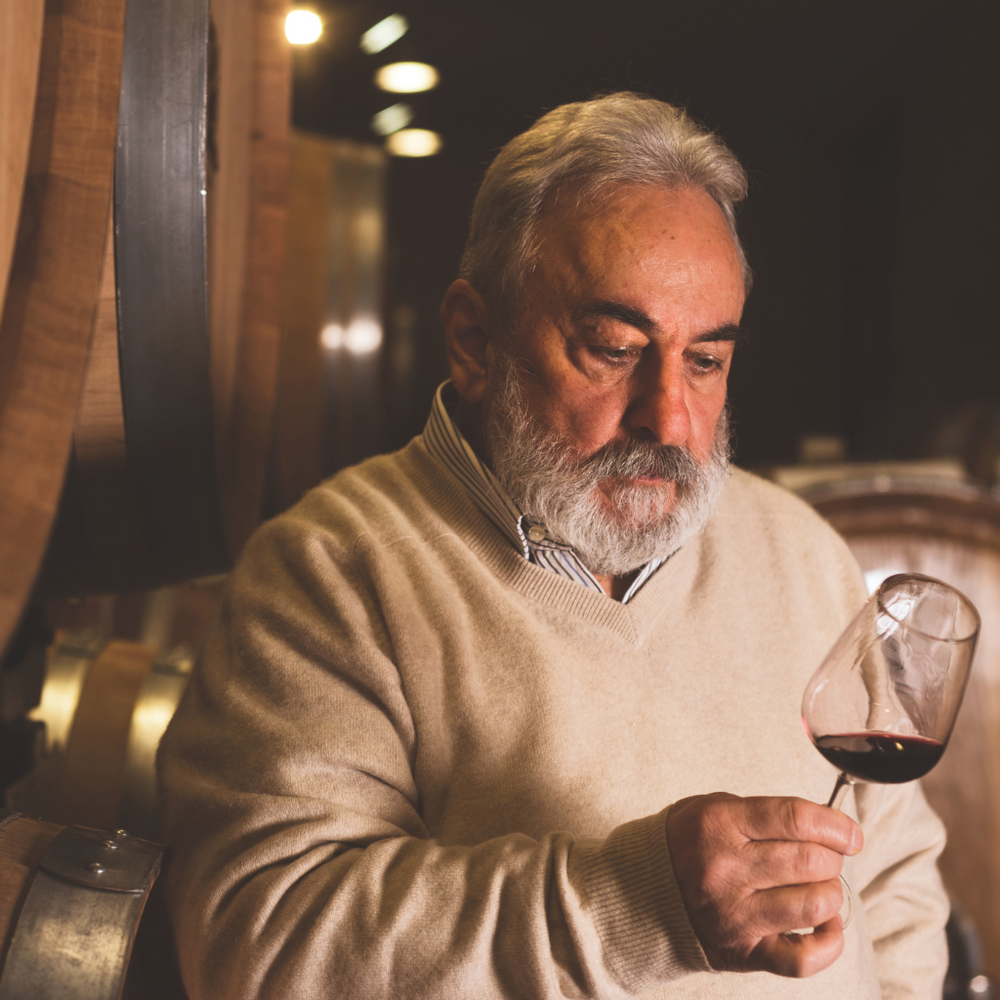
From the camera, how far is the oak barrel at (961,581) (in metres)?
1.75

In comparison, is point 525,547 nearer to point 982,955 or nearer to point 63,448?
point 63,448

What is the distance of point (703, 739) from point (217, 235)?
907 mm

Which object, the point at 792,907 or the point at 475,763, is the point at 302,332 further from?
the point at 792,907

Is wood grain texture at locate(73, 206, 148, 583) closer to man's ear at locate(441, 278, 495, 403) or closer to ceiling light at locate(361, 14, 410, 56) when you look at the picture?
man's ear at locate(441, 278, 495, 403)

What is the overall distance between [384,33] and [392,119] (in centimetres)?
115

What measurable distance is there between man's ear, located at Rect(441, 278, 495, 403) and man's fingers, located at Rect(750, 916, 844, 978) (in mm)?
753

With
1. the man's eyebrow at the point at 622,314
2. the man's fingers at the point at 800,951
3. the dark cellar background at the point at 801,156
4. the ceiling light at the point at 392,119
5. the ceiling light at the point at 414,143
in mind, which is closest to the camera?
the man's fingers at the point at 800,951

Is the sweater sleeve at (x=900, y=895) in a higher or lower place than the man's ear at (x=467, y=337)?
lower

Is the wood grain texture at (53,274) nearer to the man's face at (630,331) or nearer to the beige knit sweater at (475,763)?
the beige knit sweater at (475,763)

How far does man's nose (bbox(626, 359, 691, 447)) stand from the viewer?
113 cm

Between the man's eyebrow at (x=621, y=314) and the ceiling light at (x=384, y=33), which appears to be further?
the ceiling light at (x=384, y=33)

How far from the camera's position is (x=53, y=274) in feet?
2.43

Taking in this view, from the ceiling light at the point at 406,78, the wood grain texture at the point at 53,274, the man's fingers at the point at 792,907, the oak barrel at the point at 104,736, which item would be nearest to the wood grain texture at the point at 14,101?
the wood grain texture at the point at 53,274

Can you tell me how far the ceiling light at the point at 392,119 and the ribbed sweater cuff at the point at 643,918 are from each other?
4.45 metres
